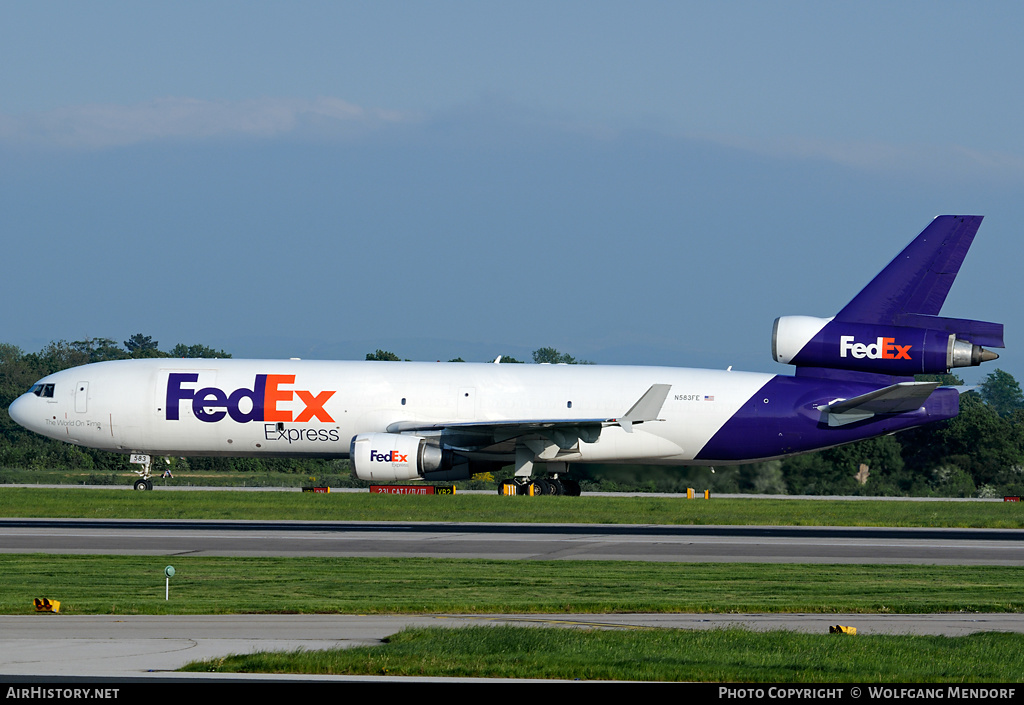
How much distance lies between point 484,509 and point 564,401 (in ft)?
24.0

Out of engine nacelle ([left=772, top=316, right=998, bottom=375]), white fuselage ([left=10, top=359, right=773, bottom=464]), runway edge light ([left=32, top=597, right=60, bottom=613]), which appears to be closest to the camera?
runway edge light ([left=32, top=597, right=60, bottom=613])

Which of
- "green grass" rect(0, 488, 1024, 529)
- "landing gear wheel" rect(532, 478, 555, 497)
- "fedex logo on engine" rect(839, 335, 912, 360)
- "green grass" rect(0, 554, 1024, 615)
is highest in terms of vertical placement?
"fedex logo on engine" rect(839, 335, 912, 360)

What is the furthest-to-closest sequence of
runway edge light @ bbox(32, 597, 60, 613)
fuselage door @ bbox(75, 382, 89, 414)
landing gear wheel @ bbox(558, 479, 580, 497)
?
landing gear wheel @ bbox(558, 479, 580, 497) → fuselage door @ bbox(75, 382, 89, 414) → runway edge light @ bbox(32, 597, 60, 613)

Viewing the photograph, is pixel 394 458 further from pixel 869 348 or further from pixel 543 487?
pixel 869 348

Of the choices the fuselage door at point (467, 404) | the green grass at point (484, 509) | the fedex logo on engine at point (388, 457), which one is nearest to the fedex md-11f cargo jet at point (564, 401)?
the fuselage door at point (467, 404)

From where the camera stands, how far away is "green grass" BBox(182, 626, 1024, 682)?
38.8 ft

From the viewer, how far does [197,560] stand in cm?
2366

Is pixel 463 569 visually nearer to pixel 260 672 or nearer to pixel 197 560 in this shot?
pixel 197 560

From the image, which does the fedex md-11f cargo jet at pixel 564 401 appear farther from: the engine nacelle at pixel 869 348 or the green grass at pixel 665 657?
the green grass at pixel 665 657

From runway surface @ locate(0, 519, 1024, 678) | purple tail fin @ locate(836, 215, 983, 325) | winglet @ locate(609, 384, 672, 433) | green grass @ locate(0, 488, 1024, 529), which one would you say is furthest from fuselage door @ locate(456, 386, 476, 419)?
purple tail fin @ locate(836, 215, 983, 325)

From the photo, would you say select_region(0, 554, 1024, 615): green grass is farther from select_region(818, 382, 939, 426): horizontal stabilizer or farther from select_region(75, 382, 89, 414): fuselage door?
select_region(75, 382, 89, 414): fuselage door

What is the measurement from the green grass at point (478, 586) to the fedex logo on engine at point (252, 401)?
18.4 meters

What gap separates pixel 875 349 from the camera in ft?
138
